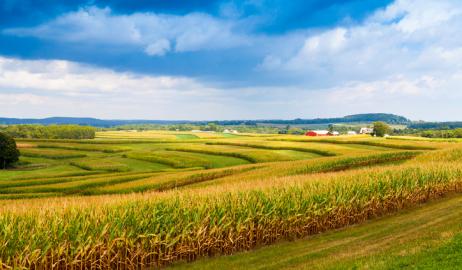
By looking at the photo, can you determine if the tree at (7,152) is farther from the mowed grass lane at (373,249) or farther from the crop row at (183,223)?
the mowed grass lane at (373,249)

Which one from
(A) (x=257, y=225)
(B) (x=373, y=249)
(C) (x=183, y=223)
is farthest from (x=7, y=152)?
(B) (x=373, y=249)

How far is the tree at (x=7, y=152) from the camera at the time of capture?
300 ft

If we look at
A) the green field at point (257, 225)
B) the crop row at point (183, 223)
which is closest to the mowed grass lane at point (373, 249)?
the green field at point (257, 225)

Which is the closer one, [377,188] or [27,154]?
[377,188]

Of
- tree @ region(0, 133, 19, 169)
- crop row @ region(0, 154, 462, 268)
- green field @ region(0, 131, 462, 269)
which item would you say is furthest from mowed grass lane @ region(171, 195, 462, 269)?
tree @ region(0, 133, 19, 169)

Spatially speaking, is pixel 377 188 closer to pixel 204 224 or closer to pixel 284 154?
pixel 204 224

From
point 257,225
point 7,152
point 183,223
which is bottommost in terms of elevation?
point 7,152

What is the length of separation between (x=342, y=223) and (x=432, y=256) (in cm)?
1124

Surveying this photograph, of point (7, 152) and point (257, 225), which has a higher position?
point (257, 225)

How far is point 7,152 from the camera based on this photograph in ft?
301

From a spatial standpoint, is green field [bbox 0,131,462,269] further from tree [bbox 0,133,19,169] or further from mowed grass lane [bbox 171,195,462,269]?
tree [bbox 0,133,19,169]

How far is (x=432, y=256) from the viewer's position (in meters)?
15.6

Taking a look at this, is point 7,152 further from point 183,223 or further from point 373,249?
point 373,249

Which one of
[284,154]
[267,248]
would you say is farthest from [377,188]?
[284,154]
